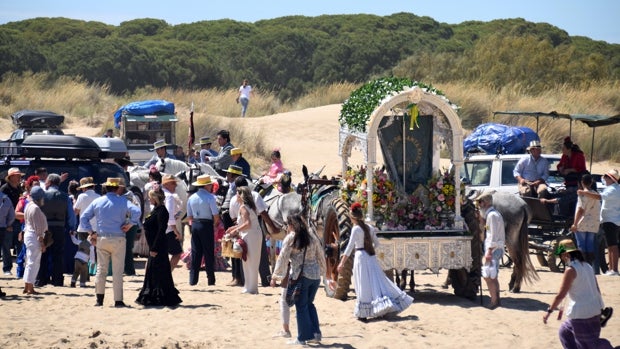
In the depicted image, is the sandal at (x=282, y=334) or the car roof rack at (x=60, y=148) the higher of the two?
the car roof rack at (x=60, y=148)

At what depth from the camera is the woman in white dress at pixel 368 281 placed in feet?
43.2

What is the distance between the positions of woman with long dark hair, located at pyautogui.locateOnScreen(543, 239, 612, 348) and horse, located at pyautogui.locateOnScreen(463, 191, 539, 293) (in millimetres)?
5293

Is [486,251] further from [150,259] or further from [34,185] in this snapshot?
[34,185]

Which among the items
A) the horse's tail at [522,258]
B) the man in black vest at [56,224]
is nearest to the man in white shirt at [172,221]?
the man in black vest at [56,224]

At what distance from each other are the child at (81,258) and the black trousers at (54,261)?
0.66 ft

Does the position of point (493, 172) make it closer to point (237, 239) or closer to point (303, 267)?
point (237, 239)

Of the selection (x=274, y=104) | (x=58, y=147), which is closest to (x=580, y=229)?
(x=58, y=147)

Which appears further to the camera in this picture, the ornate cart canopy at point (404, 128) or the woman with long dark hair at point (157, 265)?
the ornate cart canopy at point (404, 128)

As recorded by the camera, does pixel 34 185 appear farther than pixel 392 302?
Yes

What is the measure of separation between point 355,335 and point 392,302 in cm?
85

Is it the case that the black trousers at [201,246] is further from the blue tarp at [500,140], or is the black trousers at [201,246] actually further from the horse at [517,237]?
the blue tarp at [500,140]

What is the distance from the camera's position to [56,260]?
Answer: 16062 millimetres

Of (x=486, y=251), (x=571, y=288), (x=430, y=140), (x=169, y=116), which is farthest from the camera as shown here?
(x=169, y=116)

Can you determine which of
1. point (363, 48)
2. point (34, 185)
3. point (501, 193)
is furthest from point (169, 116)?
point (363, 48)
